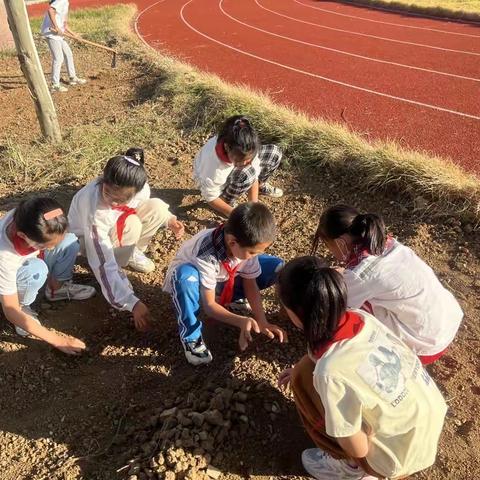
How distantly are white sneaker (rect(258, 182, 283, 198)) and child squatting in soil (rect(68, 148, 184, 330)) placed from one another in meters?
1.22

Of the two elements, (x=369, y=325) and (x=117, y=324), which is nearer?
(x=369, y=325)

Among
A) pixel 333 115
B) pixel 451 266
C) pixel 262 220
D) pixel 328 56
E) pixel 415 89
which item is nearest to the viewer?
pixel 262 220

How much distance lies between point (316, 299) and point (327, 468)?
0.82m

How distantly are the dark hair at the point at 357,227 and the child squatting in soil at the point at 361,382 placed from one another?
36cm

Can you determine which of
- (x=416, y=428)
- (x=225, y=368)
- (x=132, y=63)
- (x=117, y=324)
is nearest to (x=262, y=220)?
(x=225, y=368)

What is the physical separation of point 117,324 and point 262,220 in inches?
45.7

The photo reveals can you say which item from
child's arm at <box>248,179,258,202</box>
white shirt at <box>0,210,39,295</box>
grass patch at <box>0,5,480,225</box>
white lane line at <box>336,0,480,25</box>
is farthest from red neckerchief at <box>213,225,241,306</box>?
white lane line at <box>336,0,480,25</box>

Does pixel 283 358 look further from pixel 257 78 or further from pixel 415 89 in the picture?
pixel 257 78

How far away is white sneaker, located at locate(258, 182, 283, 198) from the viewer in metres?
3.80

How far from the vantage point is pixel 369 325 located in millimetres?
1612

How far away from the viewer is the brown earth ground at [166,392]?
2.00m

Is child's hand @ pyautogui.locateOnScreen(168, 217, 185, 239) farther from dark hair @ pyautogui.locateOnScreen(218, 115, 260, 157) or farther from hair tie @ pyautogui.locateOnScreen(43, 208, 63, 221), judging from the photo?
hair tie @ pyautogui.locateOnScreen(43, 208, 63, 221)

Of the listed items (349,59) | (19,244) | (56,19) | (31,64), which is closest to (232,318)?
(19,244)

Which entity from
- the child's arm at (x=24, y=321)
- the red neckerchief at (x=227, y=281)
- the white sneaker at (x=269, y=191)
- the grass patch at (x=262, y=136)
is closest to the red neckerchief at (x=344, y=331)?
the red neckerchief at (x=227, y=281)
